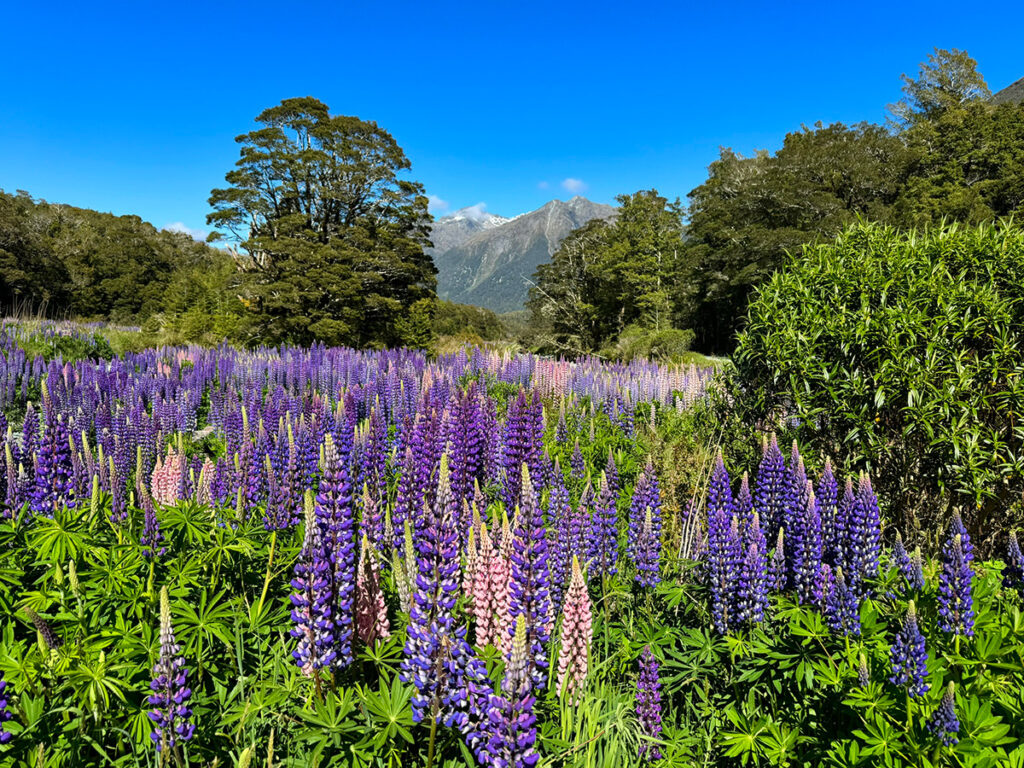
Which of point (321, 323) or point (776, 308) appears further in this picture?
point (321, 323)

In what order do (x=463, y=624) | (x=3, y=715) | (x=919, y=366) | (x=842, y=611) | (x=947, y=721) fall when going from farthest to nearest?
(x=919, y=366)
(x=842, y=611)
(x=463, y=624)
(x=947, y=721)
(x=3, y=715)

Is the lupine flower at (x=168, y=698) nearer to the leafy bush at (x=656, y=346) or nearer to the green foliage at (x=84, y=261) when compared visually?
the leafy bush at (x=656, y=346)

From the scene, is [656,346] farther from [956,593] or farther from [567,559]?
[956,593]

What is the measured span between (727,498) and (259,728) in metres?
3.03

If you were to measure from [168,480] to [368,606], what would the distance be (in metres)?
2.03

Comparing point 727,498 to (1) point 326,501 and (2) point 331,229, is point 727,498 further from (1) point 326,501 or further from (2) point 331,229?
(2) point 331,229

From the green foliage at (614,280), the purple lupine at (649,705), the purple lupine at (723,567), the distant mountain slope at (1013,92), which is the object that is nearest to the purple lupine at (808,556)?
the purple lupine at (723,567)

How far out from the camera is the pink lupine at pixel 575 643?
2047 mm

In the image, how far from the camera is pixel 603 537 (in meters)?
3.47

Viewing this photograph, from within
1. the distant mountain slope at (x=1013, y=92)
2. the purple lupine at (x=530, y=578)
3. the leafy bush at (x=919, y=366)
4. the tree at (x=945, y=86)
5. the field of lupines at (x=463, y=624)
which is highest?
the distant mountain slope at (x=1013, y=92)

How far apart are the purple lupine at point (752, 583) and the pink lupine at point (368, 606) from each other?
6.32ft

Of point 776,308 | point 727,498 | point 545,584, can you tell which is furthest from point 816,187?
point 545,584

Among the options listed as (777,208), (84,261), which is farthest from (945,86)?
(84,261)

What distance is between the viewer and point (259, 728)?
2.26 m
